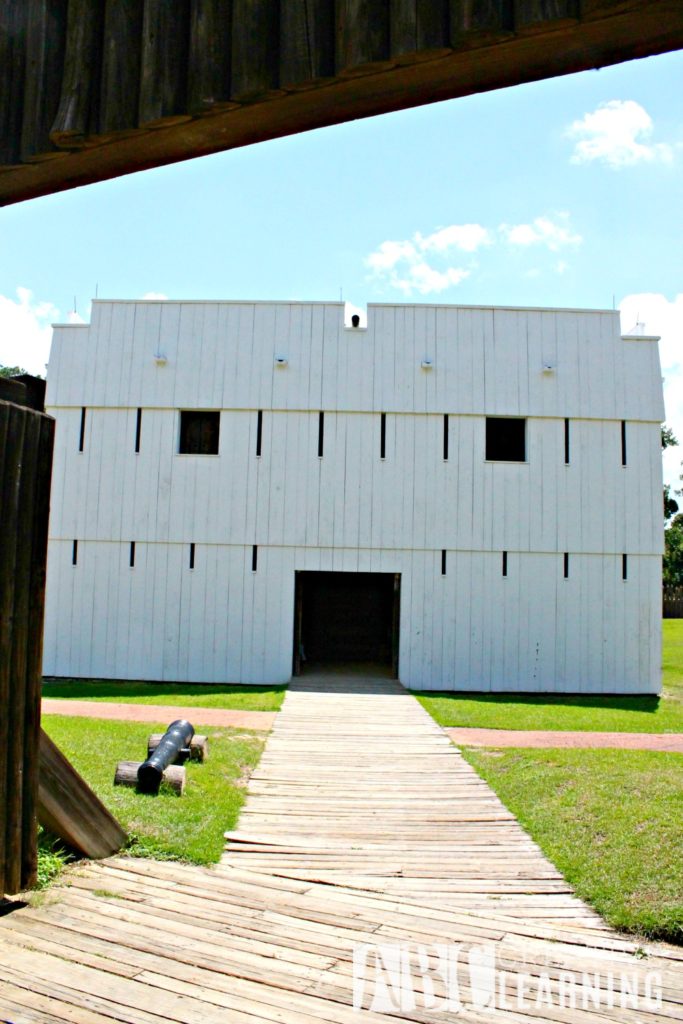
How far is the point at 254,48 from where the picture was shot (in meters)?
1.75

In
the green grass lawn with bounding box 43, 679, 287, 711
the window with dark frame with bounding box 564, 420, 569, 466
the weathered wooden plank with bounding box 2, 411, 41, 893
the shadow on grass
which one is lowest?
the shadow on grass

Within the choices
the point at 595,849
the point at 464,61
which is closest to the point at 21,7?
the point at 464,61

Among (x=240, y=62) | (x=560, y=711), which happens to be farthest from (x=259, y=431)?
(x=240, y=62)

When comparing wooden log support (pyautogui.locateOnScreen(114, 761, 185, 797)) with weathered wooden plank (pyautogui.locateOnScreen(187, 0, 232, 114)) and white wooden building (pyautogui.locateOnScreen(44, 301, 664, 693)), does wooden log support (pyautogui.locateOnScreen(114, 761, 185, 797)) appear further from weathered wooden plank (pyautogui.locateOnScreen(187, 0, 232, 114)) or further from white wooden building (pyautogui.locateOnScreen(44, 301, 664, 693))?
white wooden building (pyautogui.locateOnScreen(44, 301, 664, 693))

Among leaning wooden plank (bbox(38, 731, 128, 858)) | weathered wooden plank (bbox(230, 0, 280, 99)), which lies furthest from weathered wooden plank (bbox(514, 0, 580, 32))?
leaning wooden plank (bbox(38, 731, 128, 858))

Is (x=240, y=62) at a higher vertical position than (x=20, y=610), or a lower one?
higher

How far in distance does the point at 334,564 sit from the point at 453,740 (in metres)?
7.21

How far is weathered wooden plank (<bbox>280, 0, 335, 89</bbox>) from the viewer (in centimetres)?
170

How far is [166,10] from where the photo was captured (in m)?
1.86

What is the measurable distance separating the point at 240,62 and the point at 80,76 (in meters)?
0.40

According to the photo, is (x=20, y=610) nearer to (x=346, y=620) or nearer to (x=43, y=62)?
(x=43, y=62)

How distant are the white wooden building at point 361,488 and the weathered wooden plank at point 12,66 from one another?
16.0 meters

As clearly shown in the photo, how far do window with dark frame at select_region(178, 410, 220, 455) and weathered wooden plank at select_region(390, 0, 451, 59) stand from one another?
17.2 m

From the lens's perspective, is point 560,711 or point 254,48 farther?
point 560,711
